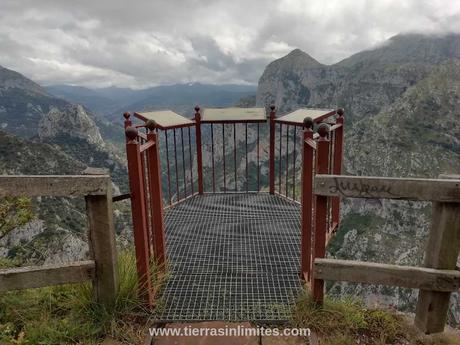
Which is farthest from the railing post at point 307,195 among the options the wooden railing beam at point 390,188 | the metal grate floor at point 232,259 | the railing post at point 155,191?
the railing post at point 155,191

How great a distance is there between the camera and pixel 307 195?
376cm

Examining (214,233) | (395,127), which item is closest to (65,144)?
(395,127)

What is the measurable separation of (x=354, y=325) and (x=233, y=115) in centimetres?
481

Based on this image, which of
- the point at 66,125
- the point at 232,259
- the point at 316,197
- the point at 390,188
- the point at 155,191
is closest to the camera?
the point at 390,188

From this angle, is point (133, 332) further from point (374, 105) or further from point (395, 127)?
point (374, 105)

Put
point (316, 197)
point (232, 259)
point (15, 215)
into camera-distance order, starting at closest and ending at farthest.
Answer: point (316, 197) < point (15, 215) < point (232, 259)

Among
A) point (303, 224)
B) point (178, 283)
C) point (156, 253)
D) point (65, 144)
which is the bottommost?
point (65, 144)

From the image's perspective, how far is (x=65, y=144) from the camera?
114562 mm

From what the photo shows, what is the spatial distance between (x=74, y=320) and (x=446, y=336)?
122 inches

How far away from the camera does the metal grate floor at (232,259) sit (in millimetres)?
3510

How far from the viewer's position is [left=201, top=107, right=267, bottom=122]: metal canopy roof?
6.85 m

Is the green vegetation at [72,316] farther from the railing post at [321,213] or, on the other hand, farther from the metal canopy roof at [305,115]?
the metal canopy roof at [305,115]

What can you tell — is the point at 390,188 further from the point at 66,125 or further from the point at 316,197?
the point at 66,125

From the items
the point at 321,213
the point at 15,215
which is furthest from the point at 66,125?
the point at 321,213
